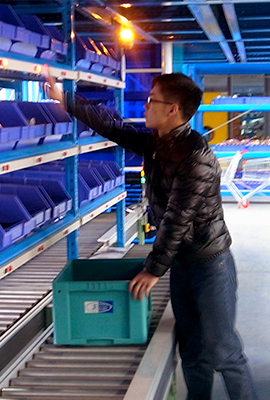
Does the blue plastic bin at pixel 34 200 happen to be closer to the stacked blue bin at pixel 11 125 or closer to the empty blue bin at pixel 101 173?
the stacked blue bin at pixel 11 125

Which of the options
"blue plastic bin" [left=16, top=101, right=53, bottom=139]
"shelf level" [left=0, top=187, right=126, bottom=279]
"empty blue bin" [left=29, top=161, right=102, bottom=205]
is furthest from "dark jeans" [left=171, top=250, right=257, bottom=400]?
"empty blue bin" [left=29, top=161, right=102, bottom=205]

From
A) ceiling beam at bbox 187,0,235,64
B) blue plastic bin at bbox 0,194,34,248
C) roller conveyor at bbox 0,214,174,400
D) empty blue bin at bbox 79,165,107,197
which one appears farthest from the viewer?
empty blue bin at bbox 79,165,107,197

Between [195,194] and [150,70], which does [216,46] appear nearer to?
[150,70]

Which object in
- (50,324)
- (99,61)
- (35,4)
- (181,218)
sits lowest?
(50,324)

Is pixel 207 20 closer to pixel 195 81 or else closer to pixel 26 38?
pixel 26 38

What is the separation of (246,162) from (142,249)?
6.60 metres

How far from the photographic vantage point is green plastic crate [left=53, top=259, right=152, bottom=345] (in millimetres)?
2637

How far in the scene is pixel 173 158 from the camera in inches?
102

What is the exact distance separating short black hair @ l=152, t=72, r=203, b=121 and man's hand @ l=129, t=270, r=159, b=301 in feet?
2.50

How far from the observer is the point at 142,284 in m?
2.60

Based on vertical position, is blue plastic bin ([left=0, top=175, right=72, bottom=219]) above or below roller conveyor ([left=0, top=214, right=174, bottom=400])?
above

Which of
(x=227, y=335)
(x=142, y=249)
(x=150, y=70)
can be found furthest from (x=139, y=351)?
(x=150, y=70)

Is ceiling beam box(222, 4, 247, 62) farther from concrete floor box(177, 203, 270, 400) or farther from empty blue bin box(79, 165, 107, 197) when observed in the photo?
concrete floor box(177, 203, 270, 400)

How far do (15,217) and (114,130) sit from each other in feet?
2.41
